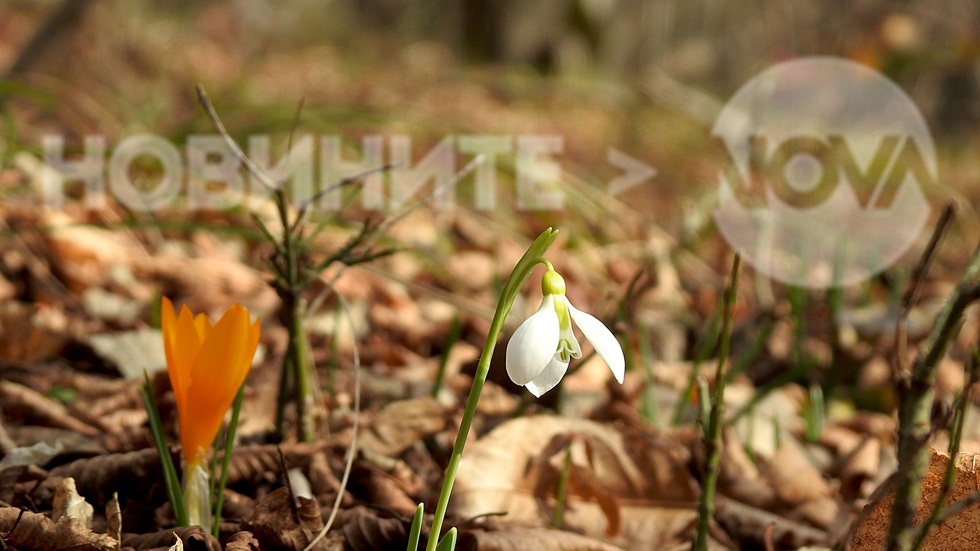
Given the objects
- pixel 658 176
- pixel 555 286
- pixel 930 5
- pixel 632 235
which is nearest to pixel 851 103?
pixel 658 176

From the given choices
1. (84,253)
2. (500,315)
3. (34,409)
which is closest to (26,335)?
(34,409)

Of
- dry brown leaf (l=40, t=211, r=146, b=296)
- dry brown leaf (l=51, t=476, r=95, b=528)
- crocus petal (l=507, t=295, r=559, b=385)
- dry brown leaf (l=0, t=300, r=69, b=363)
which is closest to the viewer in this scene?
crocus petal (l=507, t=295, r=559, b=385)

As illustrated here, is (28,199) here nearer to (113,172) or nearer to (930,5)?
(113,172)

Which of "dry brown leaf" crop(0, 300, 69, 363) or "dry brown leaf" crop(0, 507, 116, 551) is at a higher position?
"dry brown leaf" crop(0, 300, 69, 363)

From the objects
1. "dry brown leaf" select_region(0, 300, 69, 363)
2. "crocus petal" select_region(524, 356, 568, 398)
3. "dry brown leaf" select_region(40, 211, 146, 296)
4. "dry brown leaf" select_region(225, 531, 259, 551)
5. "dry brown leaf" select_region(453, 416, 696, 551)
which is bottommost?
"dry brown leaf" select_region(453, 416, 696, 551)

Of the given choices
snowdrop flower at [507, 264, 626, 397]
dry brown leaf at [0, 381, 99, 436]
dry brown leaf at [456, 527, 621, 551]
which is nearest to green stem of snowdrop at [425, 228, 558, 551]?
snowdrop flower at [507, 264, 626, 397]

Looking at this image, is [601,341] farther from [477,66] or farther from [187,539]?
[477,66]

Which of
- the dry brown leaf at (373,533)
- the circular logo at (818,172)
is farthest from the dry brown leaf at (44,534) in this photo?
the circular logo at (818,172)

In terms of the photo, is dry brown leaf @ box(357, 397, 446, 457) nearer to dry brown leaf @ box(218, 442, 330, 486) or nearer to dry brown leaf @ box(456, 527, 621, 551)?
dry brown leaf @ box(218, 442, 330, 486)
